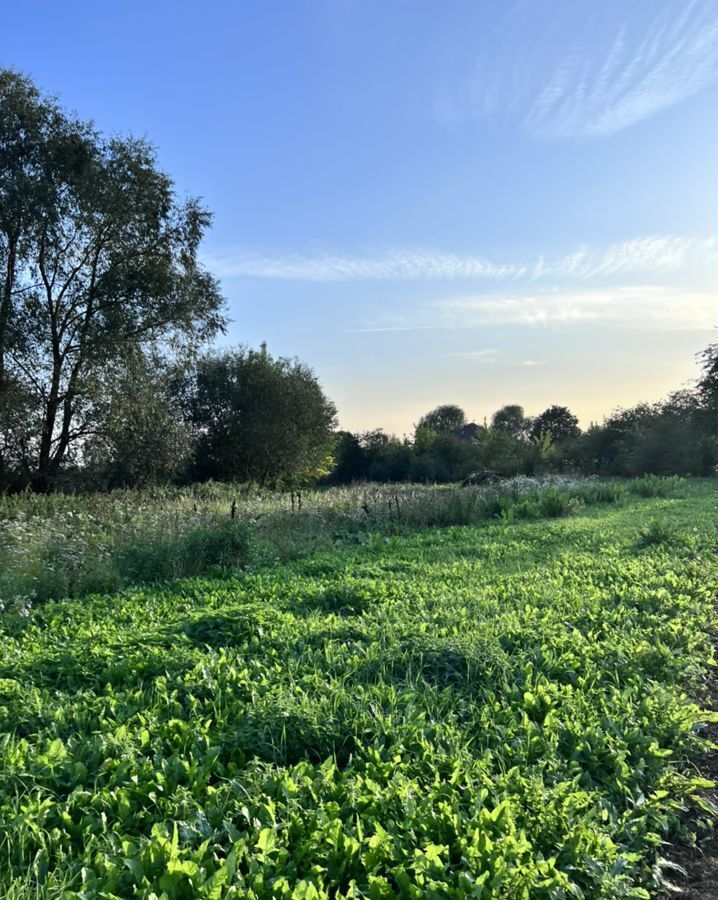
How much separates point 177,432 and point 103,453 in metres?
2.15

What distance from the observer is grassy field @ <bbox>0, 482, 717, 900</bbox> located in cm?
223

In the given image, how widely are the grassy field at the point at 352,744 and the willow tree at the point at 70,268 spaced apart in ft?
39.0

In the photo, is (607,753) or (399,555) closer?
(607,753)

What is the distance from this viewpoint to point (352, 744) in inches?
124

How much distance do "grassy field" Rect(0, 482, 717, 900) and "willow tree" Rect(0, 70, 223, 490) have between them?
11.9 meters

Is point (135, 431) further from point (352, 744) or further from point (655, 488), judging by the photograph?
point (655, 488)

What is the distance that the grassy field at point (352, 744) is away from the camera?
2.23 metres

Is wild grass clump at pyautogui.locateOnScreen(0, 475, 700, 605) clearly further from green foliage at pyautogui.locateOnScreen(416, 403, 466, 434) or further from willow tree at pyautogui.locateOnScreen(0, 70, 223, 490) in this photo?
green foliage at pyautogui.locateOnScreen(416, 403, 466, 434)

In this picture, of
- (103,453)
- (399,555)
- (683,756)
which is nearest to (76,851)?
(683,756)

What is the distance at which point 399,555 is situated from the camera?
344 inches

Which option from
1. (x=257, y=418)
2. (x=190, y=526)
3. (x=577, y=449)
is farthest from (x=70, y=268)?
(x=577, y=449)

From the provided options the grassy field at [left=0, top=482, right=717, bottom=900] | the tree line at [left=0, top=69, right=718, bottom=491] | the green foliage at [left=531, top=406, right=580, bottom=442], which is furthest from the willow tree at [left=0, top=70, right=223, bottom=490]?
the green foliage at [left=531, top=406, right=580, bottom=442]

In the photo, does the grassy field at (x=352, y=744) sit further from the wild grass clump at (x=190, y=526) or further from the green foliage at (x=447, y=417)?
the green foliage at (x=447, y=417)

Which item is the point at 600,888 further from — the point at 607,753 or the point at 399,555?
the point at 399,555
